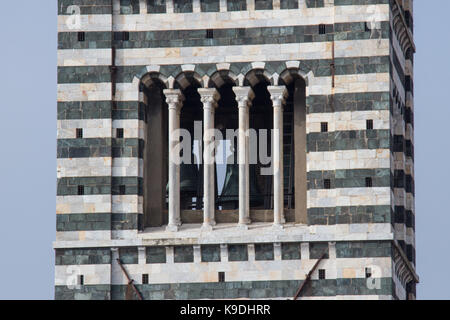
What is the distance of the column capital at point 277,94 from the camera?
5178 cm

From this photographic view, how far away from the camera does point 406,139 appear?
2133 inches

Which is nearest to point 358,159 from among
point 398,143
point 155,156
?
point 398,143

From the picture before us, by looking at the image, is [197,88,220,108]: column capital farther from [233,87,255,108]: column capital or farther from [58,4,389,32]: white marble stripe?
[58,4,389,32]: white marble stripe

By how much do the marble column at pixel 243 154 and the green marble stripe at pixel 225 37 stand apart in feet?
3.21

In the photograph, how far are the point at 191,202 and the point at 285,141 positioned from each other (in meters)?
2.15

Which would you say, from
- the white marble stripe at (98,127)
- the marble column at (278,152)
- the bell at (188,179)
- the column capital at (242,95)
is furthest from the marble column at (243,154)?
the white marble stripe at (98,127)

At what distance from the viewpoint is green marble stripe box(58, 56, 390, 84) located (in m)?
51.4

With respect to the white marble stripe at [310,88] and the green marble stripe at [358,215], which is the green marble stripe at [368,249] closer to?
the green marble stripe at [358,215]

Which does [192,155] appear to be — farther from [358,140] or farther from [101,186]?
[358,140]

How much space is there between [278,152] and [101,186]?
335 centimetres
